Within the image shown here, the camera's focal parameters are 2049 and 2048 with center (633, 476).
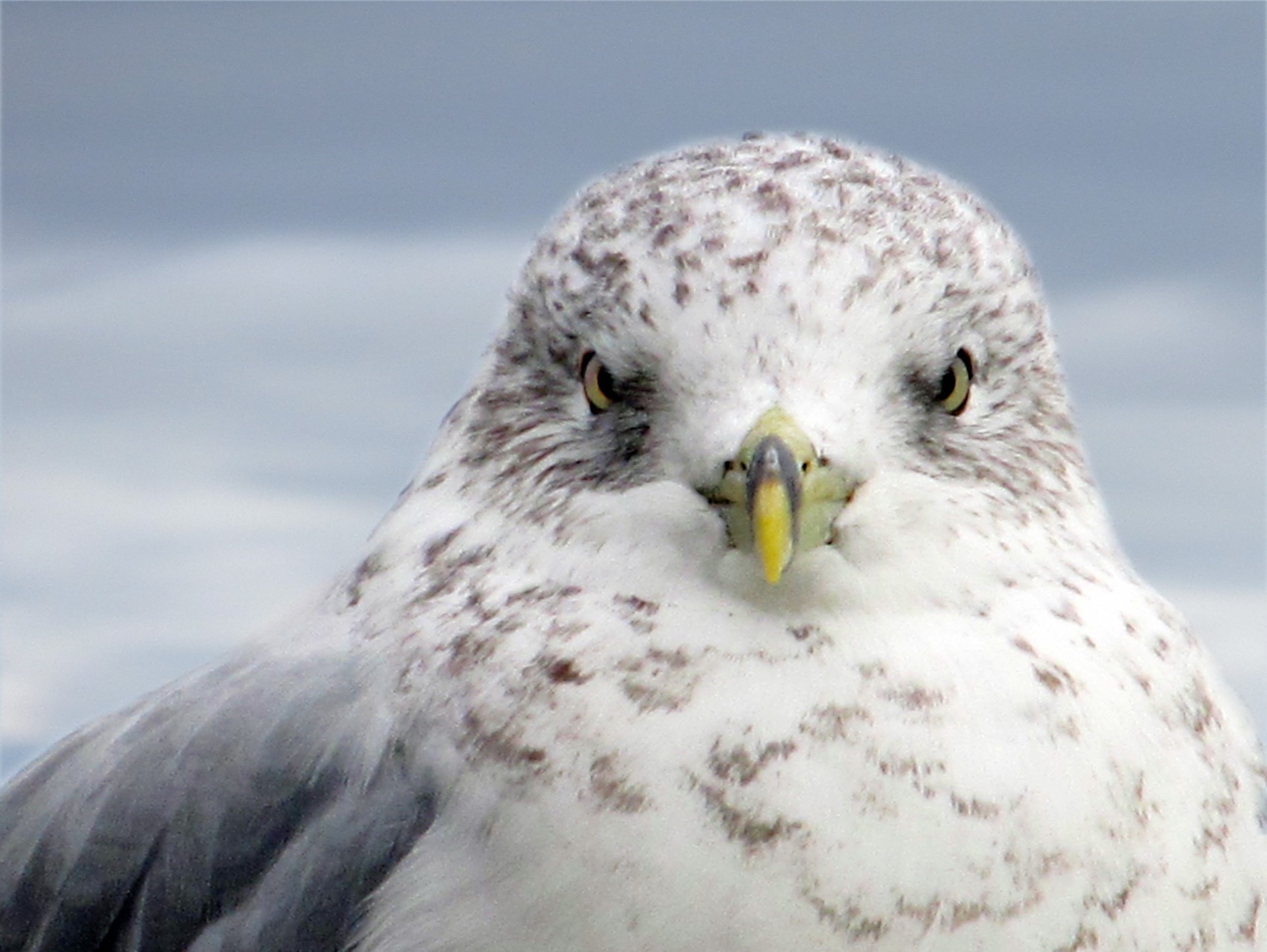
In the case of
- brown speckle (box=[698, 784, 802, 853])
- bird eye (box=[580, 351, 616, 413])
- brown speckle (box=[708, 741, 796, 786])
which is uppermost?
bird eye (box=[580, 351, 616, 413])

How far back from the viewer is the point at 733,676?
3123 millimetres

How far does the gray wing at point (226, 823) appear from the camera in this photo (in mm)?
3246

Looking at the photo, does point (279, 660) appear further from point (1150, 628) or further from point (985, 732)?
point (1150, 628)

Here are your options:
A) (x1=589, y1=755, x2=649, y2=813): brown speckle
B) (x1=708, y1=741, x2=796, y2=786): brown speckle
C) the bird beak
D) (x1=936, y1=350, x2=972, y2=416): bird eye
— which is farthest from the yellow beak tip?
(x1=936, y1=350, x2=972, y2=416): bird eye

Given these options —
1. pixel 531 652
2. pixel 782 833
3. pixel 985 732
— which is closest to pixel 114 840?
pixel 531 652

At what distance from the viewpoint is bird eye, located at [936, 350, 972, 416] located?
3.38 meters

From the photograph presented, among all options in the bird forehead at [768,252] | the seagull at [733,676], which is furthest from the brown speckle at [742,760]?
the bird forehead at [768,252]

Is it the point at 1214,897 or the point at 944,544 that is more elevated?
the point at 944,544

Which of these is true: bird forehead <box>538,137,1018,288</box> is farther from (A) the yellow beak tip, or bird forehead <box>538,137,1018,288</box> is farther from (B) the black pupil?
(A) the yellow beak tip

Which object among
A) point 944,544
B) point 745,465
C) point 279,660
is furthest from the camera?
point 279,660

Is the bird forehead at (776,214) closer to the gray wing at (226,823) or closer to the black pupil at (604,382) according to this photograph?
the black pupil at (604,382)

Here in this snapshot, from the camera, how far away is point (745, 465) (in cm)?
303

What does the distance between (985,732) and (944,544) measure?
31 cm

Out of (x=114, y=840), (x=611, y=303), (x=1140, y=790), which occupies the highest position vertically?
(x=611, y=303)
